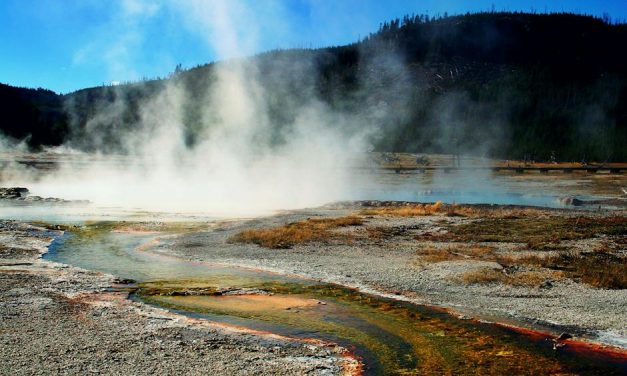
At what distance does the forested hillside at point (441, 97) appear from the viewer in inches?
4505

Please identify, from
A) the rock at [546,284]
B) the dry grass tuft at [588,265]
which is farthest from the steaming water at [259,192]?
the rock at [546,284]

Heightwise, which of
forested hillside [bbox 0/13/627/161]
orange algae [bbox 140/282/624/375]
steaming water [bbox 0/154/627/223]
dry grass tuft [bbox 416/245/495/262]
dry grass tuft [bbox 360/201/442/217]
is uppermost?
forested hillside [bbox 0/13/627/161]

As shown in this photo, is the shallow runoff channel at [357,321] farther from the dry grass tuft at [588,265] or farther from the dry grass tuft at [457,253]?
the dry grass tuft at [588,265]

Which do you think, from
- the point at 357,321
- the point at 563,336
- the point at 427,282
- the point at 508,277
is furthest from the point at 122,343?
the point at 508,277

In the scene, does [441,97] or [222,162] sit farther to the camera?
[441,97]

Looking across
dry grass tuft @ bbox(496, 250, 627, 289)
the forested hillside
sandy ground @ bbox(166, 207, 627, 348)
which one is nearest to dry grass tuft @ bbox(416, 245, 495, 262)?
sandy ground @ bbox(166, 207, 627, 348)

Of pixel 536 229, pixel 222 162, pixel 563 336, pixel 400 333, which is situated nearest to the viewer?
pixel 563 336

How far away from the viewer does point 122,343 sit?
9391mm

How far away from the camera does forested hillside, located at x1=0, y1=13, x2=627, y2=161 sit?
114438mm

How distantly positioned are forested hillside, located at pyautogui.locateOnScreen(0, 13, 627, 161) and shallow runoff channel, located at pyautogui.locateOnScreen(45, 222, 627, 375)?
82.8 m

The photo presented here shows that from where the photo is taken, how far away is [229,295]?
542 inches

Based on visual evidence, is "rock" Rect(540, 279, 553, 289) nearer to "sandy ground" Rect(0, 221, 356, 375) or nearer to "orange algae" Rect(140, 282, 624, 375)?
"orange algae" Rect(140, 282, 624, 375)

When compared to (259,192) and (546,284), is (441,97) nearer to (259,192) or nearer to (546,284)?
(259,192)

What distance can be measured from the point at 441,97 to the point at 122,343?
15203 centimetres
